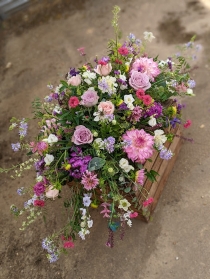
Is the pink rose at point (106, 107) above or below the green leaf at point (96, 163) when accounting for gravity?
above

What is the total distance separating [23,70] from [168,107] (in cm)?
217

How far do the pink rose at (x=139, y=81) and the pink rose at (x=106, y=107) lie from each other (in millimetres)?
199

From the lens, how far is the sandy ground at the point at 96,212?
7.38 feet

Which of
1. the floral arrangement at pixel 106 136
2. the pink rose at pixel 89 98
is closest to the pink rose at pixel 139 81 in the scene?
the floral arrangement at pixel 106 136

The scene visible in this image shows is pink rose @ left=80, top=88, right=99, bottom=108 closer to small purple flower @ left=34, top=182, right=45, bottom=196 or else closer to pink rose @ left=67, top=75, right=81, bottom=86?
pink rose @ left=67, top=75, right=81, bottom=86

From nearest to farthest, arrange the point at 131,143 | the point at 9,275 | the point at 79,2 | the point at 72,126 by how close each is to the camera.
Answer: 1. the point at 131,143
2. the point at 72,126
3. the point at 9,275
4. the point at 79,2

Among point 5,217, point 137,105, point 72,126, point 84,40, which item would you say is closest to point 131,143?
point 137,105

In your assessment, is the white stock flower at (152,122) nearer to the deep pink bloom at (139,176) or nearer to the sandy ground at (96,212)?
the deep pink bloom at (139,176)

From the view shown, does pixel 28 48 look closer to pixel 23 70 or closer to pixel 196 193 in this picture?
pixel 23 70

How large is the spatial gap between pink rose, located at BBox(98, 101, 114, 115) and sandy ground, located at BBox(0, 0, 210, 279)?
66cm

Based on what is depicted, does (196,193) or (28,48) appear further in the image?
(28,48)

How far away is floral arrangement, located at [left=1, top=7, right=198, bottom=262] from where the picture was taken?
181 cm

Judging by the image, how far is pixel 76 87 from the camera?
1.94 metres

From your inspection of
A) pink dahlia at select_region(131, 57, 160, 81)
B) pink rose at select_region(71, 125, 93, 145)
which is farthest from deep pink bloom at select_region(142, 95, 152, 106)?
pink rose at select_region(71, 125, 93, 145)
